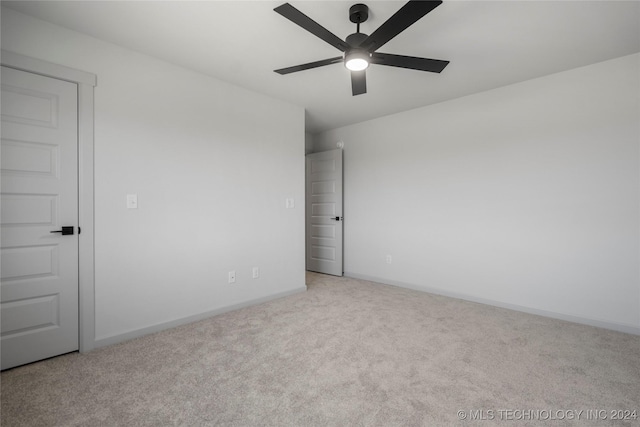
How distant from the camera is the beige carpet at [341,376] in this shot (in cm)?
166

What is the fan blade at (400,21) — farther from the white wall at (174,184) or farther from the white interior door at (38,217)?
the white interior door at (38,217)

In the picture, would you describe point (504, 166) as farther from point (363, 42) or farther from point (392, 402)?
point (392, 402)

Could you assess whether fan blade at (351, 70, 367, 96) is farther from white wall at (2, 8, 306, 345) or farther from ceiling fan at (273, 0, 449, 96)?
white wall at (2, 8, 306, 345)

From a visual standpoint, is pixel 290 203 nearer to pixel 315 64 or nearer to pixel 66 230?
pixel 315 64

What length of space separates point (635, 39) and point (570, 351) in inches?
104

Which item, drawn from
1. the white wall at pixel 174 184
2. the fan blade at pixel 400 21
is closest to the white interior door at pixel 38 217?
the white wall at pixel 174 184

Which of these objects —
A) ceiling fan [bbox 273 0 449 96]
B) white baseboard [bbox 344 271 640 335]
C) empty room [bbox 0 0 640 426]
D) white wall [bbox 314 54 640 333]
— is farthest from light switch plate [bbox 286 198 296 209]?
ceiling fan [bbox 273 0 449 96]

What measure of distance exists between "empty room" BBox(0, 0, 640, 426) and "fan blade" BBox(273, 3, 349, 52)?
0.08ft

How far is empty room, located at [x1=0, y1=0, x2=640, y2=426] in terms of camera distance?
74.7 inches

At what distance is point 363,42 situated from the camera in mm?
1923

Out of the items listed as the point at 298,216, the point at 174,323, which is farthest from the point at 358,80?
the point at 174,323

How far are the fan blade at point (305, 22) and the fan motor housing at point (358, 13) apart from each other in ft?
0.90

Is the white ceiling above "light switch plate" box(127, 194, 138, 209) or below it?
above

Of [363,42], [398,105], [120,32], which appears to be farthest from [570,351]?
[120,32]
